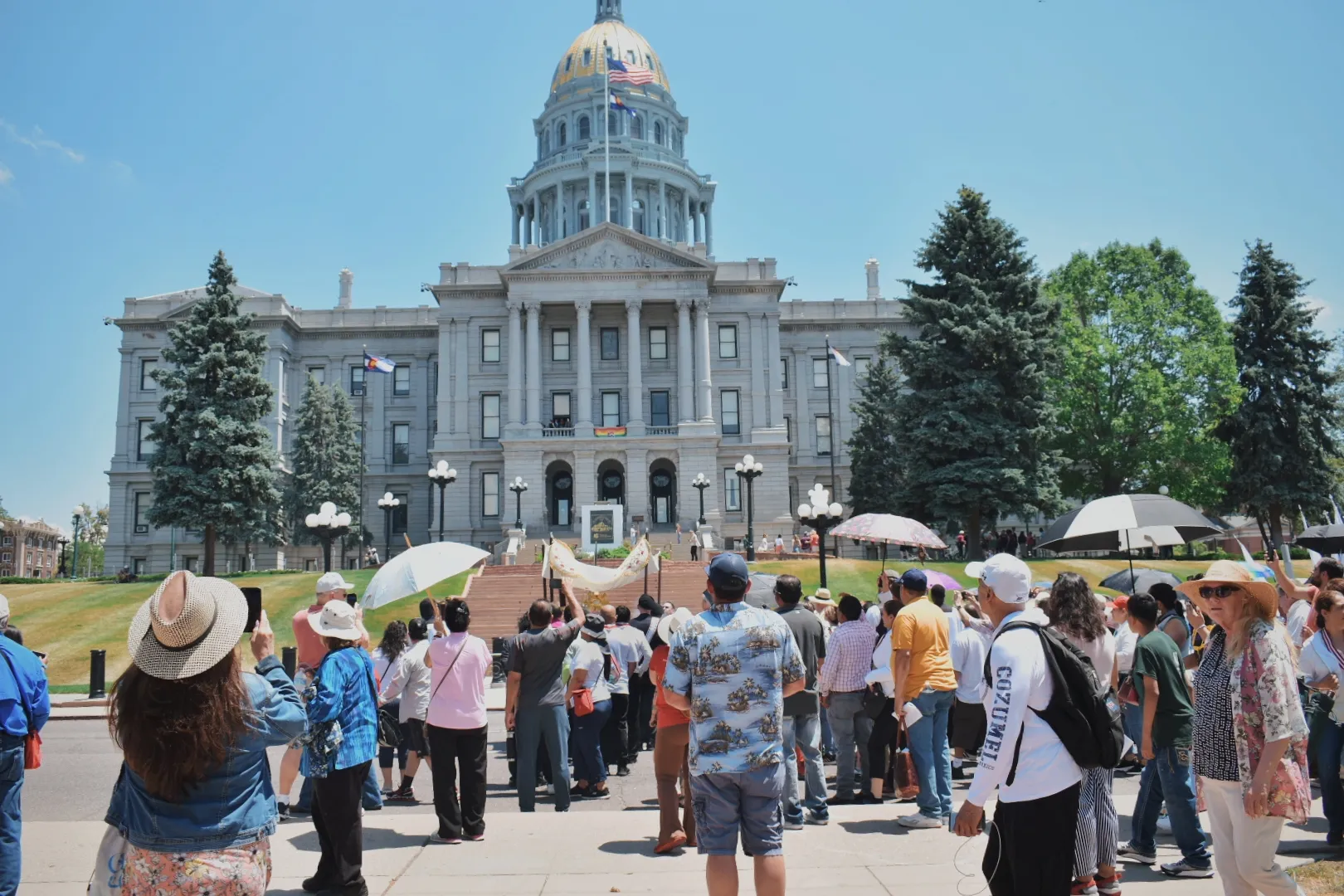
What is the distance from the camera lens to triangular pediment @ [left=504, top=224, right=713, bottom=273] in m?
60.1

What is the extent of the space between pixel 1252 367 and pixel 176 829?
5171 cm

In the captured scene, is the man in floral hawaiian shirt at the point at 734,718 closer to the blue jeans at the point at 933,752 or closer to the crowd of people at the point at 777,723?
the crowd of people at the point at 777,723

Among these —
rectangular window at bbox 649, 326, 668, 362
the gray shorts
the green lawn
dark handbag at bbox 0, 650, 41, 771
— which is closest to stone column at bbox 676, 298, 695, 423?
rectangular window at bbox 649, 326, 668, 362

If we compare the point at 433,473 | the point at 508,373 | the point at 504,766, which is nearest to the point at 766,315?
the point at 508,373

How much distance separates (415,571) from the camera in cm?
1265

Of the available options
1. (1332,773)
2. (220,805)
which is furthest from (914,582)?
(220,805)

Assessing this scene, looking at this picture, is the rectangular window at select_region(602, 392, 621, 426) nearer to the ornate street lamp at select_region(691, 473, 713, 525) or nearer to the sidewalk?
the ornate street lamp at select_region(691, 473, 713, 525)

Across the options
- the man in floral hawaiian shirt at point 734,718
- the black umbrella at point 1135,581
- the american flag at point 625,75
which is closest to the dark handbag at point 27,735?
the man in floral hawaiian shirt at point 734,718

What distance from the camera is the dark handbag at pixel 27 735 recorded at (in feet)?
22.2

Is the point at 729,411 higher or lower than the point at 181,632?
higher

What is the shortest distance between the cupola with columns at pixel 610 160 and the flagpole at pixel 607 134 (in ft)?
1.26

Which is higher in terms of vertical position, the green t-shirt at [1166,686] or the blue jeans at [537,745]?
the green t-shirt at [1166,686]

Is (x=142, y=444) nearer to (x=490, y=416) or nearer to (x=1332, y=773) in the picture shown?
(x=490, y=416)

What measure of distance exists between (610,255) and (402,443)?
65.3ft
